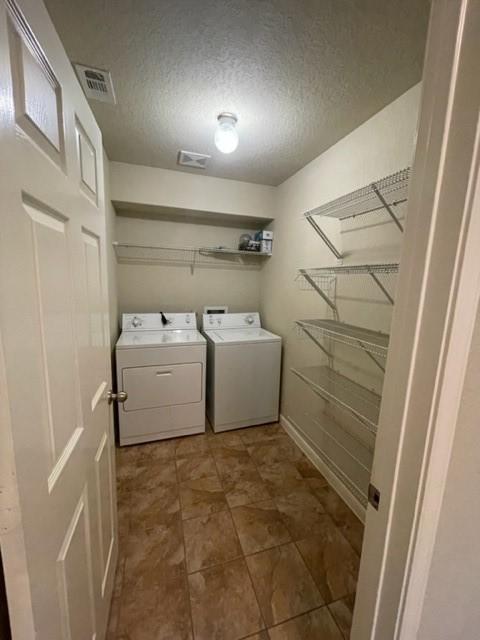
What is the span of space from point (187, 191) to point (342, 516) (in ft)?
9.02

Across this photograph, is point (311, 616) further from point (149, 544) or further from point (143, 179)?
point (143, 179)

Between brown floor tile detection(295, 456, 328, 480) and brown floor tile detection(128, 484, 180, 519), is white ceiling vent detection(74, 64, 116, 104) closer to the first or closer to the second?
brown floor tile detection(128, 484, 180, 519)

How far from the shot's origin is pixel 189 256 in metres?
2.86

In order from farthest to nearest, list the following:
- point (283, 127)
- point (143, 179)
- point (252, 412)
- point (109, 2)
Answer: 1. point (252, 412)
2. point (143, 179)
3. point (283, 127)
4. point (109, 2)

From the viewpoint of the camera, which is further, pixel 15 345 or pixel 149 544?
pixel 149 544

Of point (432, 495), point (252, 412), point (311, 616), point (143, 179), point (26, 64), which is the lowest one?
point (311, 616)

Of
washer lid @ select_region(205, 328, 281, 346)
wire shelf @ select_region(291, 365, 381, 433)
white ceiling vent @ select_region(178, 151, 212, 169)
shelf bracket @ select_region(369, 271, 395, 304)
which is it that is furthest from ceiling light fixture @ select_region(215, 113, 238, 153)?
wire shelf @ select_region(291, 365, 381, 433)

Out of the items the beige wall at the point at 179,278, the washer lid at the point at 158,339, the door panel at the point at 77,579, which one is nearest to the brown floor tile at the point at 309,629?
the door panel at the point at 77,579

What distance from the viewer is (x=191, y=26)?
1.04 m

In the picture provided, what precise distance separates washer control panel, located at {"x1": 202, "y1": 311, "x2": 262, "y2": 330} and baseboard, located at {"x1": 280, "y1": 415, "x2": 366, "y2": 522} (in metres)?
1.01

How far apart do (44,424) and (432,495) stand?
2.56ft

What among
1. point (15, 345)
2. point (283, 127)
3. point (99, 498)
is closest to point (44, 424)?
point (15, 345)

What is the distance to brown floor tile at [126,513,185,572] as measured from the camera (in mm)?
1364

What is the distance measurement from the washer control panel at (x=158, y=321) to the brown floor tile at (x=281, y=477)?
1.48 m
